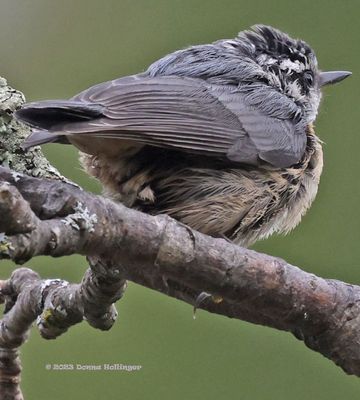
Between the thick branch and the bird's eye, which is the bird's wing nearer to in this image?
the bird's eye

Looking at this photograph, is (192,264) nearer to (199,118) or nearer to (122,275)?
(122,275)

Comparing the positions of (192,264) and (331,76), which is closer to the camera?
(192,264)

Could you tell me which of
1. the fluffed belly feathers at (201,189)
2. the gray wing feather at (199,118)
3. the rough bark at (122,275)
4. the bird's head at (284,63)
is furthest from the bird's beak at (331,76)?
the rough bark at (122,275)

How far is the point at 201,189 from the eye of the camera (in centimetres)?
321

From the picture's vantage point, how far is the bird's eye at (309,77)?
382 cm

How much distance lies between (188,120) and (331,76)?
3.39ft

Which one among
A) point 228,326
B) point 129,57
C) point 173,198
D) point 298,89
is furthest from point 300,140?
point 129,57

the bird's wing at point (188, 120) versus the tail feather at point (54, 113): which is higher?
the tail feather at point (54, 113)

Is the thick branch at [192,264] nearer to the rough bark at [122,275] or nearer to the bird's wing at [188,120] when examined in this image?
the rough bark at [122,275]

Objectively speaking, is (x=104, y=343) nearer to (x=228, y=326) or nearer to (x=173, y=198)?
(x=228, y=326)

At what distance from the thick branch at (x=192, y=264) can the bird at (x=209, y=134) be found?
0.32m

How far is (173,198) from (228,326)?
1114mm

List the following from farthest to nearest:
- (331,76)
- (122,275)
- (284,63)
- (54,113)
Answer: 1. (331,76)
2. (284,63)
3. (122,275)
4. (54,113)

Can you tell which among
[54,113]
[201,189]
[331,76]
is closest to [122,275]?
[201,189]
